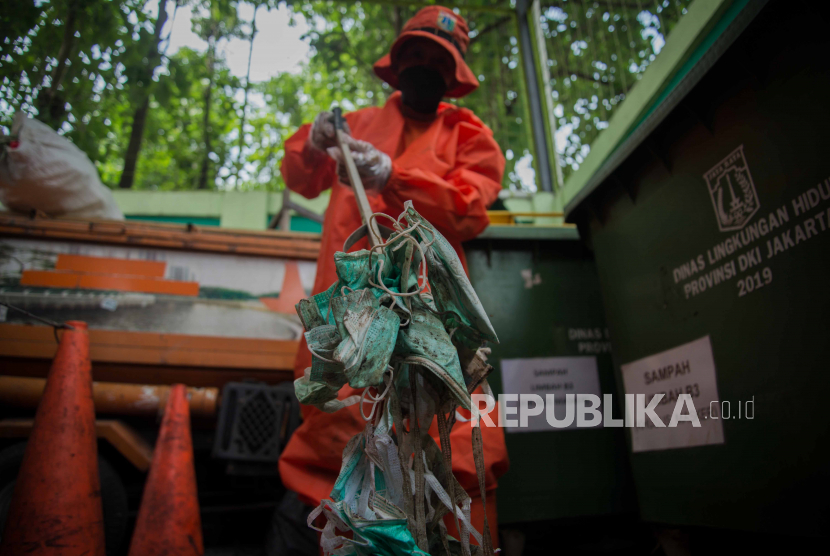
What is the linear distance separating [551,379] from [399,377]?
4.13 feet

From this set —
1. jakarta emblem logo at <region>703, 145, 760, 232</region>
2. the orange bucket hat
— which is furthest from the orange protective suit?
jakarta emblem logo at <region>703, 145, 760, 232</region>

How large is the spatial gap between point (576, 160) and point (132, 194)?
240 inches

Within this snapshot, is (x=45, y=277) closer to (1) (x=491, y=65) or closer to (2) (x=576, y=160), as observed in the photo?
(2) (x=576, y=160)

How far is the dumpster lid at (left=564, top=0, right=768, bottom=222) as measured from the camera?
1.63 m

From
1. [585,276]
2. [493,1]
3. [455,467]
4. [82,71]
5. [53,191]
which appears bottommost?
[455,467]

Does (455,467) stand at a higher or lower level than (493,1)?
lower

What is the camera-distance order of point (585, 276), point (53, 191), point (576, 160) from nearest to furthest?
1. point (585, 276)
2. point (53, 191)
3. point (576, 160)

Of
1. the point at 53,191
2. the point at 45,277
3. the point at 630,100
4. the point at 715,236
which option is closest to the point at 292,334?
the point at 45,277

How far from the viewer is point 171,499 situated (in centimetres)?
216

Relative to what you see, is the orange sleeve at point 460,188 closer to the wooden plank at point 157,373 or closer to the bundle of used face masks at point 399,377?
the bundle of used face masks at point 399,377

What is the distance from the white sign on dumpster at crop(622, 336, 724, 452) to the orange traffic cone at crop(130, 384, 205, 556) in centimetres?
178

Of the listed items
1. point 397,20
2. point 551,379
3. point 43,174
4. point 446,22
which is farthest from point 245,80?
point 551,379

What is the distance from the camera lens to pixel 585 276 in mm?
2613

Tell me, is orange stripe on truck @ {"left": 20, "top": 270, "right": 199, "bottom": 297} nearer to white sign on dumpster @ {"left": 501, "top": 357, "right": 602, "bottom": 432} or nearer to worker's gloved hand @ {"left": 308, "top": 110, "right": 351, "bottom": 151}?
worker's gloved hand @ {"left": 308, "top": 110, "right": 351, "bottom": 151}
